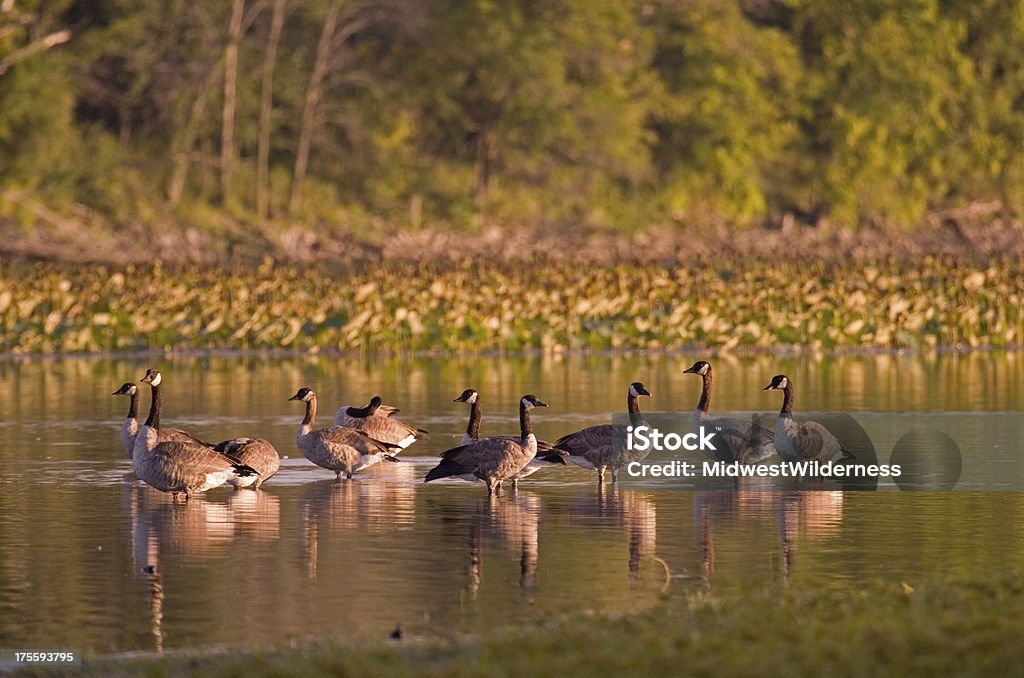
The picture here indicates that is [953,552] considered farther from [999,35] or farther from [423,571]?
[999,35]

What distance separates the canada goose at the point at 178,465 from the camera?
64.1ft

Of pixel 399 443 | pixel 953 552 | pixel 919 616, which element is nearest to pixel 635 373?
pixel 399 443

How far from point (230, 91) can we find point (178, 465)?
40.6m

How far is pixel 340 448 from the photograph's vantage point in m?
21.5

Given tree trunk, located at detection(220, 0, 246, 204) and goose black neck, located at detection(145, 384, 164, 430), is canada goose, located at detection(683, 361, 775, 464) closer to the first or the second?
goose black neck, located at detection(145, 384, 164, 430)

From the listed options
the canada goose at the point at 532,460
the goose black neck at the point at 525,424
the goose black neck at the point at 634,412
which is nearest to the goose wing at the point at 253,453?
the canada goose at the point at 532,460

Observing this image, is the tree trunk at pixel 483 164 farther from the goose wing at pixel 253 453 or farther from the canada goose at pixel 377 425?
the goose wing at pixel 253 453

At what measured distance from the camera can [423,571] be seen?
1584cm

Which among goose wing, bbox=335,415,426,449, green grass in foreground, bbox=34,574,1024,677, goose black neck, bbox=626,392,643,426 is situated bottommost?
green grass in foreground, bbox=34,574,1024,677

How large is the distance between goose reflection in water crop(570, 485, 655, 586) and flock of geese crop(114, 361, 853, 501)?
1.94 ft

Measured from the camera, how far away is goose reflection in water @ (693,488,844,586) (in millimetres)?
16969

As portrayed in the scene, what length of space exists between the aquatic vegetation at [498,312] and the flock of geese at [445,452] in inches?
601

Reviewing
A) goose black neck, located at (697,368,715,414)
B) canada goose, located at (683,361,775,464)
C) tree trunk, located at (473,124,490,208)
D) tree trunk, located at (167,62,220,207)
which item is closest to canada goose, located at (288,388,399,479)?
goose black neck, located at (697,368,715,414)

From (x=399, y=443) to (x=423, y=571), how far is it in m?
7.32
